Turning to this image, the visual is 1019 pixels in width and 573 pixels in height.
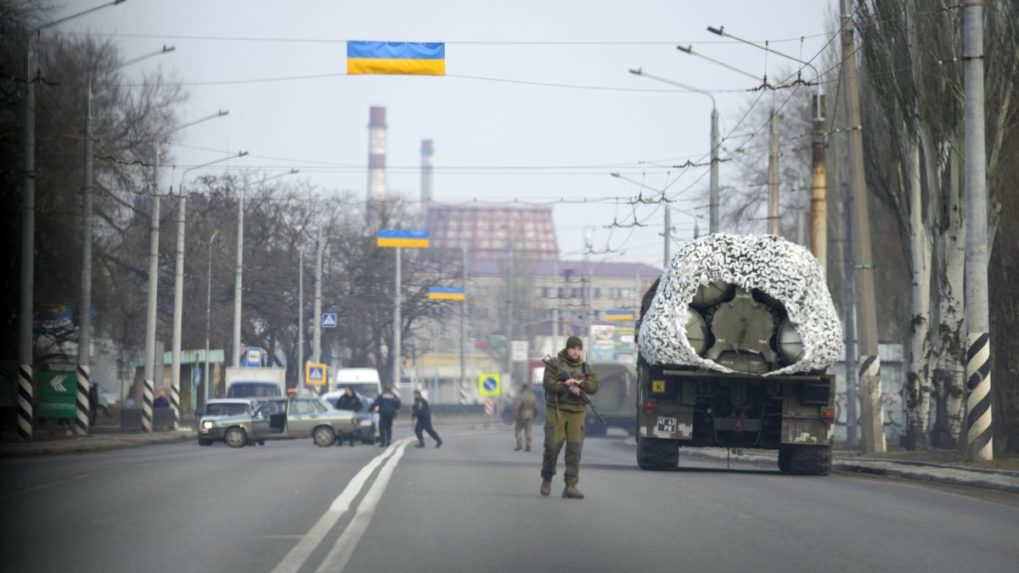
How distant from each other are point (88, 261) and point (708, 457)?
1738 cm

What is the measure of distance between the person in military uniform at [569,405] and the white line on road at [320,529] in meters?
2.23

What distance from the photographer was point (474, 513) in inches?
612

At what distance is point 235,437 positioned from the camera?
4544 cm

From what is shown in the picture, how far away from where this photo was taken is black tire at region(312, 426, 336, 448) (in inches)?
1786

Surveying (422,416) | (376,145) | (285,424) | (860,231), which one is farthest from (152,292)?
(376,145)

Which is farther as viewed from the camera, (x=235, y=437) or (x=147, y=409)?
(x=147, y=409)

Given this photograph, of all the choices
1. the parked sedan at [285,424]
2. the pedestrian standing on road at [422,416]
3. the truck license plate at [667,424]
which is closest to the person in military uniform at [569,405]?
the truck license plate at [667,424]

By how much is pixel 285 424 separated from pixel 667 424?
77.8 ft

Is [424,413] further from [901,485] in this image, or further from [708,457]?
[901,485]

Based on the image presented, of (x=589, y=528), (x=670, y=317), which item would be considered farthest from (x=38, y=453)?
(x=589, y=528)

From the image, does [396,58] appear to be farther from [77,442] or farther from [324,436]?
[324,436]

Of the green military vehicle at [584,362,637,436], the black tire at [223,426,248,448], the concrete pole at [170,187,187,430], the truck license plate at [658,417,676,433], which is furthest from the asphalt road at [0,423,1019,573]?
the green military vehicle at [584,362,637,436]

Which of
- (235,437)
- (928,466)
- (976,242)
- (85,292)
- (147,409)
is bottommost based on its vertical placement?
(235,437)

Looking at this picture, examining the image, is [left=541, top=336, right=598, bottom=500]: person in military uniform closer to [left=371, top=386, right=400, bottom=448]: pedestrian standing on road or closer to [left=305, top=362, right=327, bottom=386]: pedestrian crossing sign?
[left=371, top=386, right=400, bottom=448]: pedestrian standing on road
